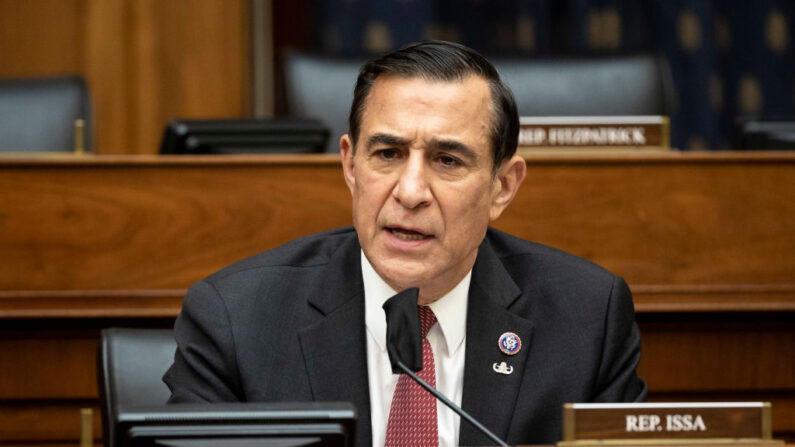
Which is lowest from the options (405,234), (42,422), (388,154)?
(42,422)

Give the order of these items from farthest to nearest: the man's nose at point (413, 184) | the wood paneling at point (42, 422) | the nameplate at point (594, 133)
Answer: the nameplate at point (594, 133) → the wood paneling at point (42, 422) → the man's nose at point (413, 184)

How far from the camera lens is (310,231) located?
2.11 meters

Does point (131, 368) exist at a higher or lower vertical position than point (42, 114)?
lower

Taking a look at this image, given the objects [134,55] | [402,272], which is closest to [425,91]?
[402,272]

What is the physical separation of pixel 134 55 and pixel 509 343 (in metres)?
2.68

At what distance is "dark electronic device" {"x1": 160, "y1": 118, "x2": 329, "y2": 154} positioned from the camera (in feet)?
7.23

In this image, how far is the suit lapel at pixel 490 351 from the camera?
1.53m

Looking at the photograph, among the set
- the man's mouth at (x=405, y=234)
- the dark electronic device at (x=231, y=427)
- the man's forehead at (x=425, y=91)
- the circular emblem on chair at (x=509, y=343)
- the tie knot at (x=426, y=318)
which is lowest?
the circular emblem on chair at (x=509, y=343)

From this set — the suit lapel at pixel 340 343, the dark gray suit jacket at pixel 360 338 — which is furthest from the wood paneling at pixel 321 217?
the suit lapel at pixel 340 343

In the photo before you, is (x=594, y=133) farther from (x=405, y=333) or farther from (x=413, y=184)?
(x=405, y=333)

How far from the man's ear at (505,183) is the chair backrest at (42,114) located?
5.25 ft

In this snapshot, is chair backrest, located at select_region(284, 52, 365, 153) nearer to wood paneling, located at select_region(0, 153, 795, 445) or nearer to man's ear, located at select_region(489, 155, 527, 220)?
wood paneling, located at select_region(0, 153, 795, 445)

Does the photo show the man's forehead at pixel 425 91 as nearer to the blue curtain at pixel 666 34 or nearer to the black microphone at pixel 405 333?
the black microphone at pixel 405 333

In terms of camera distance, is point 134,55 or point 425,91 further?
point 134,55
